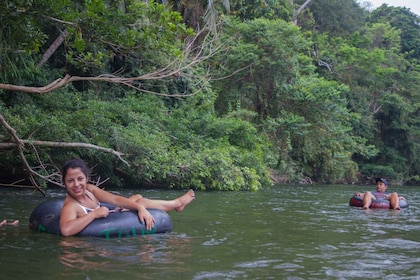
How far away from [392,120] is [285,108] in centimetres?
1062

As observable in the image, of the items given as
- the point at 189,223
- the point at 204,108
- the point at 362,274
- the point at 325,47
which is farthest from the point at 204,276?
the point at 325,47

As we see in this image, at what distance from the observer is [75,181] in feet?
19.2

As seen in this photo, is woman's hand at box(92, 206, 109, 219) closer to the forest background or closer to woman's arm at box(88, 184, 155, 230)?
woman's arm at box(88, 184, 155, 230)

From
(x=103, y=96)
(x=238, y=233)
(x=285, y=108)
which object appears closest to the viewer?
(x=238, y=233)

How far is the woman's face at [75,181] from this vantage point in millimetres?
5852

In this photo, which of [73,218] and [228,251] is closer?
[228,251]

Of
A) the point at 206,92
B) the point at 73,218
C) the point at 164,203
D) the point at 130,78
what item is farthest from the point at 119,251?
the point at 206,92

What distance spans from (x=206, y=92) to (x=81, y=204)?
14.4m

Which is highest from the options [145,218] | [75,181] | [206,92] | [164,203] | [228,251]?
[206,92]

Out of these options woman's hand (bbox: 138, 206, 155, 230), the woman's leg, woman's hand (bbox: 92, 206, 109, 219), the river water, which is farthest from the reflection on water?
the woman's leg

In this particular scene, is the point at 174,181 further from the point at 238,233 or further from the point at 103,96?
the point at 238,233

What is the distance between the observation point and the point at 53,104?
13570mm

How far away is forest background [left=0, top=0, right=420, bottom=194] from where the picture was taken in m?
8.71

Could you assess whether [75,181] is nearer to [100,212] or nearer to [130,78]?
[100,212]
